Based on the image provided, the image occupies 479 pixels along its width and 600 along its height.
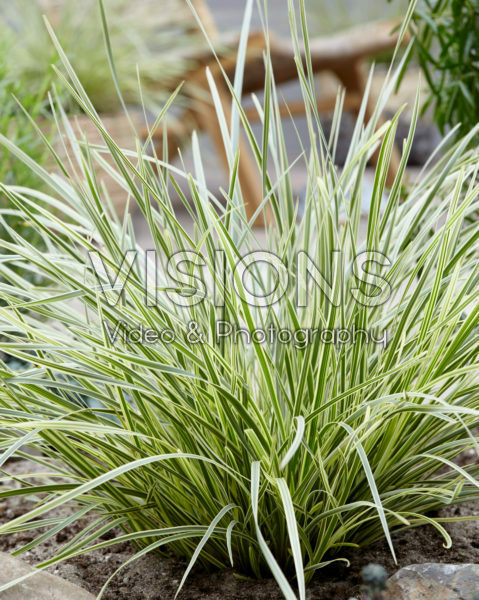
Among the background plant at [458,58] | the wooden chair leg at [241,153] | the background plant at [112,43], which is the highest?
the background plant at [112,43]

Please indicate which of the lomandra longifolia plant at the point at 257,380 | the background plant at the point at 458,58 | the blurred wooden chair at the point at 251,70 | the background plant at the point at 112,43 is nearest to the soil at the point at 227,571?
the lomandra longifolia plant at the point at 257,380

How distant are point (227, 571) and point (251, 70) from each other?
7.33ft

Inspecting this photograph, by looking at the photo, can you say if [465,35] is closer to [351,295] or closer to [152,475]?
[351,295]

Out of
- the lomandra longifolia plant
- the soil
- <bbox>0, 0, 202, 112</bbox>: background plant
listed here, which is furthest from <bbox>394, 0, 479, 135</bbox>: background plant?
<bbox>0, 0, 202, 112</bbox>: background plant

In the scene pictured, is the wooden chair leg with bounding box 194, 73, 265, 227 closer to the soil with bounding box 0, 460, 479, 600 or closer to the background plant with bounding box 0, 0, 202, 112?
the background plant with bounding box 0, 0, 202, 112

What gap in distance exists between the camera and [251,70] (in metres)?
2.64

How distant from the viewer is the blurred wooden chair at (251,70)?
2.59m

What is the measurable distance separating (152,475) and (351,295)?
280mm

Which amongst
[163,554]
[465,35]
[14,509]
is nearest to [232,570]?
[163,554]

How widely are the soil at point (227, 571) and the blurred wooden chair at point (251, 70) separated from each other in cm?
190

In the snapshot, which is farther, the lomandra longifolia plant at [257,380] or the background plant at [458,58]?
the background plant at [458,58]

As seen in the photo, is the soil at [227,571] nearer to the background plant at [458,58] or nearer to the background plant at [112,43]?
the background plant at [458,58]

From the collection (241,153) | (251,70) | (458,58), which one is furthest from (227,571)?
(251,70)

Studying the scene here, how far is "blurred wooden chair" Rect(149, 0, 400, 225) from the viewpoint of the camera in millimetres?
2594
